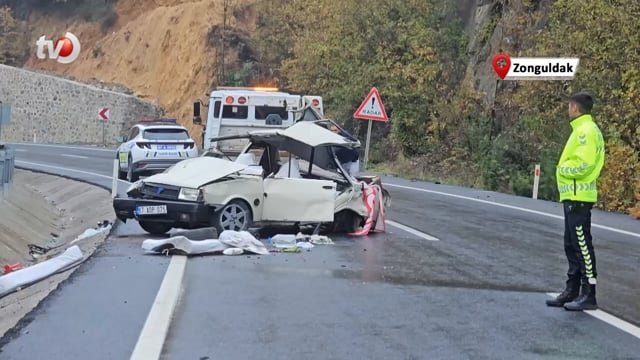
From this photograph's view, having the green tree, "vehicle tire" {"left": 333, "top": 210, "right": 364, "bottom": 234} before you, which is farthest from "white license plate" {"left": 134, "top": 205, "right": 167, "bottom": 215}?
the green tree

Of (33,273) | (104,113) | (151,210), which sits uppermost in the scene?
(104,113)

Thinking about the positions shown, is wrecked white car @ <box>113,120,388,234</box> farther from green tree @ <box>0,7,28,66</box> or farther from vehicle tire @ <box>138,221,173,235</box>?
green tree @ <box>0,7,28,66</box>

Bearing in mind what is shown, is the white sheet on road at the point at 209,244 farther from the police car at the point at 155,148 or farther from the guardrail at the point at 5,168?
the police car at the point at 155,148

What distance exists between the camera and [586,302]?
8227 mm

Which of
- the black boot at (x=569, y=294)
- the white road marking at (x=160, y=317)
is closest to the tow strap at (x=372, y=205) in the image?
the white road marking at (x=160, y=317)

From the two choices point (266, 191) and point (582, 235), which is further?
point (266, 191)

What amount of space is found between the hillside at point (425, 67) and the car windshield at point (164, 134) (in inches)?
321

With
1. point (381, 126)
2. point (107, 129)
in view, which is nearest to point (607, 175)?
point (381, 126)

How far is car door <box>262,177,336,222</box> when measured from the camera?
12914 mm

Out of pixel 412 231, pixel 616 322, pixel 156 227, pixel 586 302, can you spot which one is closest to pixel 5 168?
pixel 156 227

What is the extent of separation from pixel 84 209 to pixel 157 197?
1091 centimetres

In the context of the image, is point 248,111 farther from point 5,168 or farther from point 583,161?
point 583,161

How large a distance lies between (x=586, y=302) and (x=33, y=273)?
22.7ft

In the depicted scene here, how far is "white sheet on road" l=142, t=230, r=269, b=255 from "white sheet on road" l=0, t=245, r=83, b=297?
1.21m
